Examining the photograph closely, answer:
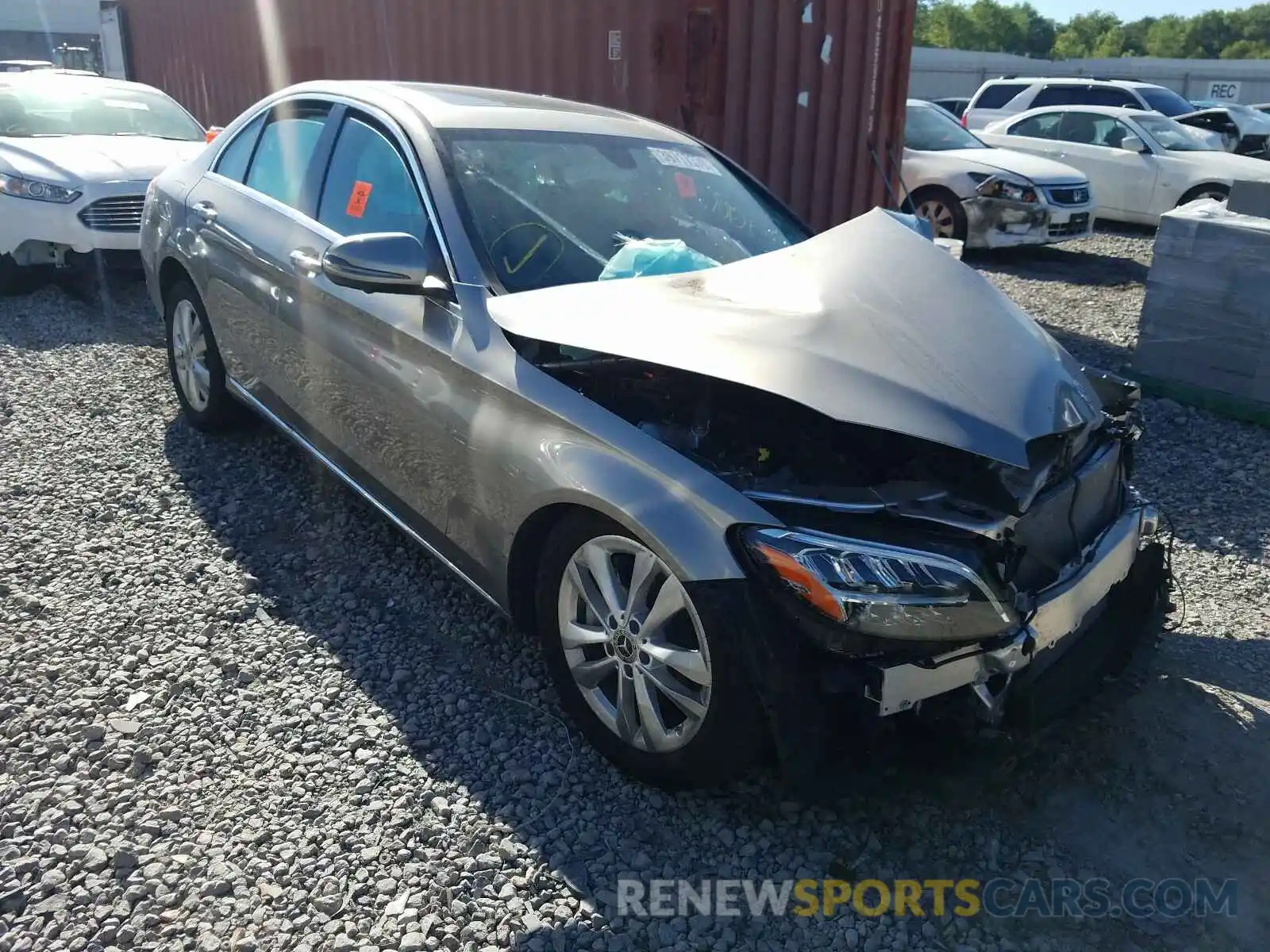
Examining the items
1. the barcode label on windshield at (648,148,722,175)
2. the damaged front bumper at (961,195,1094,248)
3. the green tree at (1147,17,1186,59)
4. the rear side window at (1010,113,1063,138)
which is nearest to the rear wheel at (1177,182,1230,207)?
the rear side window at (1010,113,1063,138)

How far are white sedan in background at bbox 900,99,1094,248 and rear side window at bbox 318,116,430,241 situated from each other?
725cm

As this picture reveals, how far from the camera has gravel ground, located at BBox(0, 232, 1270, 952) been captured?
2.31 metres

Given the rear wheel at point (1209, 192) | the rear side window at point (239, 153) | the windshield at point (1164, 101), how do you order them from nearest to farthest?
the rear side window at point (239, 153) < the rear wheel at point (1209, 192) < the windshield at point (1164, 101)

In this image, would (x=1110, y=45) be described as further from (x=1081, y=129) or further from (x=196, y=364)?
(x=196, y=364)

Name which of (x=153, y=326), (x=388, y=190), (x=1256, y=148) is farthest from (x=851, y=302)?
(x=1256, y=148)

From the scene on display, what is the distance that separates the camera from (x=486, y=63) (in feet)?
26.7

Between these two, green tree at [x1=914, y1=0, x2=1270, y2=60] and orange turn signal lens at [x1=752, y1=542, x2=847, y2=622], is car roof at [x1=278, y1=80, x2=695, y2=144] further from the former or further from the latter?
green tree at [x1=914, y1=0, x2=1270, y2=60]

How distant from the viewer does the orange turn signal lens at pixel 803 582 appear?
2.21m

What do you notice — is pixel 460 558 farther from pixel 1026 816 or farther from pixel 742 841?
pixel 1026 816

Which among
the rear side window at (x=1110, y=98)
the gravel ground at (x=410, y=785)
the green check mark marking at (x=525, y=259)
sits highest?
the rear side window at (x=1110, y=98)

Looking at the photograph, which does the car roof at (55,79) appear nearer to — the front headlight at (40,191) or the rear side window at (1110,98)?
the front headlight at (40,191)

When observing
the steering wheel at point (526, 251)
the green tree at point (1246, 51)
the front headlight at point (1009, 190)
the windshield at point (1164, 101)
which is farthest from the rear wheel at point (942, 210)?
the green tree at point (1246, 51)

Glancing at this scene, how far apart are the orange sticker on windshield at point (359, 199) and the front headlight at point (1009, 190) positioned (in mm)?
7821

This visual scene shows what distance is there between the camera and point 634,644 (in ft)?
8.39
